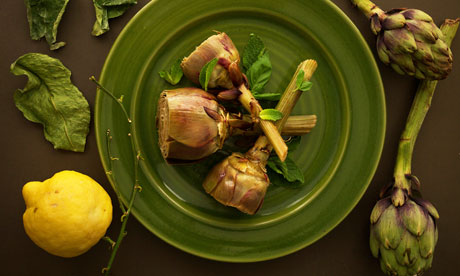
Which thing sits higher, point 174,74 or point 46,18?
point 46,18

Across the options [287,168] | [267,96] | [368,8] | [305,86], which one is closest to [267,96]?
[267,96]

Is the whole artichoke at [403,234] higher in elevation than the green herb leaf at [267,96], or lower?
lower

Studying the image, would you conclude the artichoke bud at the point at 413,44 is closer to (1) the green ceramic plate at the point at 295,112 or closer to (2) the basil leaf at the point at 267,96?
(1) the green ceramic plate at the point at 295,112

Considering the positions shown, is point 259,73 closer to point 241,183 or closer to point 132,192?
point 241,183

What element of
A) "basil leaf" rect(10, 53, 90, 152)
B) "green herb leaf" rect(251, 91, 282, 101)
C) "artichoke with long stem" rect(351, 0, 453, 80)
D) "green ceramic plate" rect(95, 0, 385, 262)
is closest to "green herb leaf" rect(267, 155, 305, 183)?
"green ceramic plate" rect(95, 0, 385, 262)

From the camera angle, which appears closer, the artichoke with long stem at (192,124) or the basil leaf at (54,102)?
the artichoke with long stem at (192,124)

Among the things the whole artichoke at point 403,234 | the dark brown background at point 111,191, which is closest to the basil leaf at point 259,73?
the dark brown background at point 111,191
